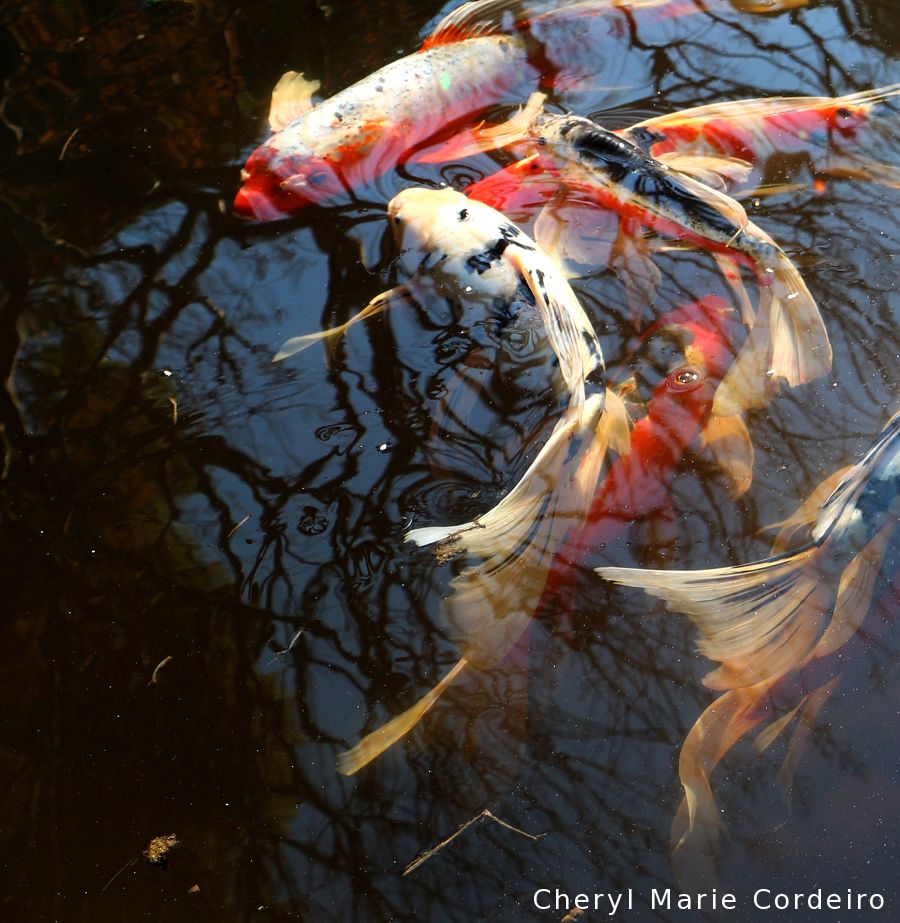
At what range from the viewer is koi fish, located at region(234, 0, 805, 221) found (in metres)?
3.22

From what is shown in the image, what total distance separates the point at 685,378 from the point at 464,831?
53.8 inches

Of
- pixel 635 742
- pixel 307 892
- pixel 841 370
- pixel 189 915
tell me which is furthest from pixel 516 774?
pixel 841 370

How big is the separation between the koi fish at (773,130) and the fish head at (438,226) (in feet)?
2.48

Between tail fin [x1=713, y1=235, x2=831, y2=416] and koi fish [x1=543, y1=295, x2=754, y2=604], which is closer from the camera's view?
koi fish [x1=543, y1=295, x2=754, y2=604]

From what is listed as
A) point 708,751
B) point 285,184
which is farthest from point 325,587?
point 285,184

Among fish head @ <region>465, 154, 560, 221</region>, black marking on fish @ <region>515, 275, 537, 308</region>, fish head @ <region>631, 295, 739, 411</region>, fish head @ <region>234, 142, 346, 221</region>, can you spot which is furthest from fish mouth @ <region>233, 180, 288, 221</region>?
fish head @ <region>631, 295, 739, 411</region>

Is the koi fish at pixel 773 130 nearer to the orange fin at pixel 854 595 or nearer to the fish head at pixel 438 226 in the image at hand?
the fish head at pixel 438 226

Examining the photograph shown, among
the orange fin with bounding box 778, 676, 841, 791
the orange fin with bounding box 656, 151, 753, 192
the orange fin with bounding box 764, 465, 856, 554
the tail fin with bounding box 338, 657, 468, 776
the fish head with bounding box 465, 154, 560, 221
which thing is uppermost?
the fish head with bounding box 465, 154, 560, 221

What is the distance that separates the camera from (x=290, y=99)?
145 inches

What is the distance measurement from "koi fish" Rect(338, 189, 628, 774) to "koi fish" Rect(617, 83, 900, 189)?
0.84 m

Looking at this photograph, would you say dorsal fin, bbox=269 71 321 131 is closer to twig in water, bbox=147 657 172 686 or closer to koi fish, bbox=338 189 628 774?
koi fish, bbox=338 189 628 774

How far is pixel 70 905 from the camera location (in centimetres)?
181

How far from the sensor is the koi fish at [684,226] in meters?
2.44

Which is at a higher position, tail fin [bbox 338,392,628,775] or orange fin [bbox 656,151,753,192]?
orange fin [bbox 656,151,753,192]
